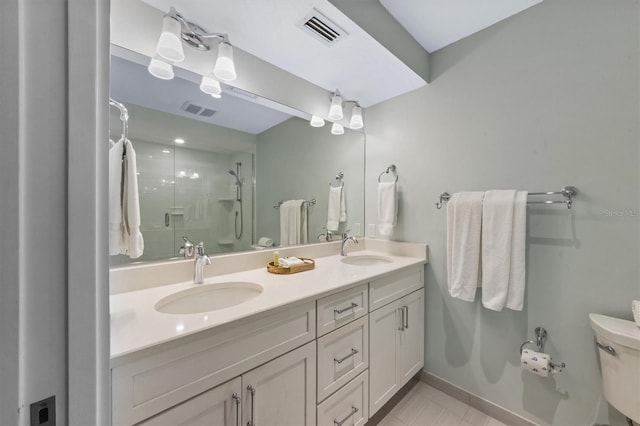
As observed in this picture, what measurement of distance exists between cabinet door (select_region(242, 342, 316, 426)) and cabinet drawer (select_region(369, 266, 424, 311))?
46 centimetres

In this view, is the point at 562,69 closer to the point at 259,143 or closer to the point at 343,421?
the point at 259,143

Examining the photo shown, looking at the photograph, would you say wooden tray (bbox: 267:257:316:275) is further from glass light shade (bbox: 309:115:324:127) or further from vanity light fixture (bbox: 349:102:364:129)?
vanity light fixture (bbox: 349:102:364:129)

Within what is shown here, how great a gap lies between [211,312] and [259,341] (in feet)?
0.65

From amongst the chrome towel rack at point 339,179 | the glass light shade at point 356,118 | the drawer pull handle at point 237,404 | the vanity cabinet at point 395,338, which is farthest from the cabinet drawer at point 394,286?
the glass light shade at point 356,118

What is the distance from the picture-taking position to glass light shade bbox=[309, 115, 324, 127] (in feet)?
6.29

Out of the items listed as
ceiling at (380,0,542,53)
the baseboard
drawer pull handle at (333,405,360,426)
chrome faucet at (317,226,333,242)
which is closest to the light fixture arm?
ceiling at (380,0,542,53)

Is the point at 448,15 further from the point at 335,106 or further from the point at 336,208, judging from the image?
the point at 336,208

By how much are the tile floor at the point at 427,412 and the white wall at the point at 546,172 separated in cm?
12

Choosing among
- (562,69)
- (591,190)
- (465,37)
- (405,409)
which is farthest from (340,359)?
(465,37)

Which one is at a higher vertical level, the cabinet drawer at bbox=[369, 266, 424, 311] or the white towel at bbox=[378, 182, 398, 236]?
the white towel at bbox=[378, 182, 398, 236]

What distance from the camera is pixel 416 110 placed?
1.91 metres

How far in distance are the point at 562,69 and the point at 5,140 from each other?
2045mm

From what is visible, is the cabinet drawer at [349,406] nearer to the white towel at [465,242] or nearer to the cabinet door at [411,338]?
the cabinet door at [411,338]

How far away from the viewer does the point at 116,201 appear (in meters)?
0.92
